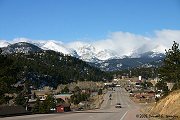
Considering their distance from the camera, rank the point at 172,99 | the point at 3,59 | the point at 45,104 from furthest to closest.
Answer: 1. the point at 45,104
2. the point at 3,59
3. the point at 172,99

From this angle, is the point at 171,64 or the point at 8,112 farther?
the point at 171,64

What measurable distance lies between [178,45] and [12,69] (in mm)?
52268

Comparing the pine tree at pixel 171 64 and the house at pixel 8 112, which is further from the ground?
the pine tree at pixel 171 64

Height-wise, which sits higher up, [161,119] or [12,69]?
[12,69]

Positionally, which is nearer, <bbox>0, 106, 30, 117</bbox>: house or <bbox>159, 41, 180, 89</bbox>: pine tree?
<bbox>0, 106, 30, 117</bbox>: house

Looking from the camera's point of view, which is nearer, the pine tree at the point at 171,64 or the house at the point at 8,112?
the house at the point at 8,112

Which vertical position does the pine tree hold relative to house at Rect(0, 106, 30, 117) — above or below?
above

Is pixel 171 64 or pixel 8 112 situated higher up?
pixel 171 64

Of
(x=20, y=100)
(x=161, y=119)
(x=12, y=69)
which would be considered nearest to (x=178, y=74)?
(x=12, y=69)

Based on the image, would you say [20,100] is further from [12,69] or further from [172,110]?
[172,110]

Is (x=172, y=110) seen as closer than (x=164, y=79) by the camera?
Yes

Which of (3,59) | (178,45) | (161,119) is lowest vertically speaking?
Answer: (161,119)

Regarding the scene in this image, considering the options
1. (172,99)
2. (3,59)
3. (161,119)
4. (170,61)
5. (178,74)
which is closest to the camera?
(161,119)

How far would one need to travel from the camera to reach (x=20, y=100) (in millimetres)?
141500
